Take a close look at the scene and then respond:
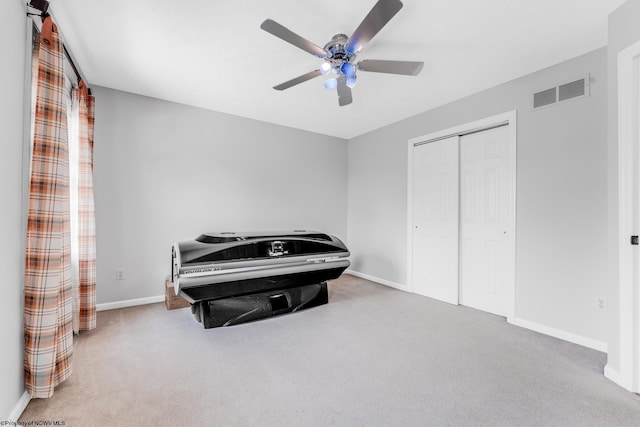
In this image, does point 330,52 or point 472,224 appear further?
point 472,224

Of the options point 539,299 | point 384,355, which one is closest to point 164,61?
point 384,355

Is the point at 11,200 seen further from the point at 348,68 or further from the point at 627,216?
the point at 627,216

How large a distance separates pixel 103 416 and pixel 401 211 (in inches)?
146

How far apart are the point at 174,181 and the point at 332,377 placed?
292 centimetres

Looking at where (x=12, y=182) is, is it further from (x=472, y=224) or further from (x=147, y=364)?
(x=472, y=224)

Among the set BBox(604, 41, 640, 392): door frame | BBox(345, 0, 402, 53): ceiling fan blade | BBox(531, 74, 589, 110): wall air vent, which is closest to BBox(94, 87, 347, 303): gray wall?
BBox(345, 0, 402, 53): ceiling fan blade

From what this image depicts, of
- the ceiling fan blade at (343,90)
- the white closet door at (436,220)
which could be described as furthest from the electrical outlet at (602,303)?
the ceiling fan blade at (343,90)

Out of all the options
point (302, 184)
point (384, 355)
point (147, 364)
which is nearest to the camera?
point (147, 364)

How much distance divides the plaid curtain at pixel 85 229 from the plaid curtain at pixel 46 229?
0.92 meters

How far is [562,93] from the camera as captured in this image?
2514 mm

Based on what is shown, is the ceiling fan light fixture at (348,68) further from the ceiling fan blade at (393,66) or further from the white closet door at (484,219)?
the white closet door at (484,219)

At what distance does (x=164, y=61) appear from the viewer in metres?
2.55

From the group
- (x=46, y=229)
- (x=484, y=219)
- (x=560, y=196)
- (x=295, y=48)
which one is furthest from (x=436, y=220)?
→ (x=46, y=229)

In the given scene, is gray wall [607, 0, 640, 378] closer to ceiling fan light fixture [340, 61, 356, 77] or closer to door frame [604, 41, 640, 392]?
door frame [604, 41, 640, 392]
